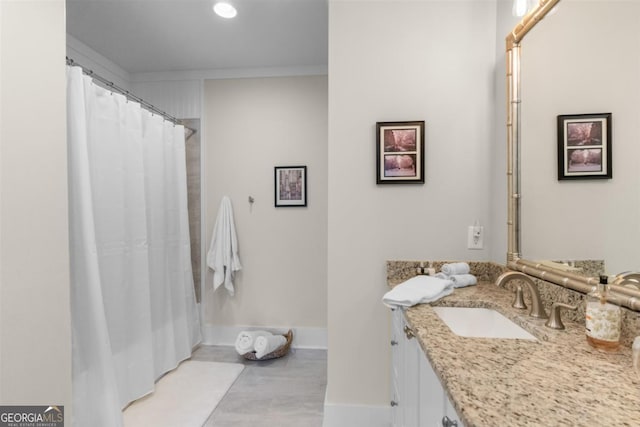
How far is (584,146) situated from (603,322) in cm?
58

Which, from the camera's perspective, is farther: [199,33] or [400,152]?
[199,33]

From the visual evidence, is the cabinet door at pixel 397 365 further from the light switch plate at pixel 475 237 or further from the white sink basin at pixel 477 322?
the light switch plate at pixel 475 237

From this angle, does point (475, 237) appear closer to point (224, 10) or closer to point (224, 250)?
point (224, 250)

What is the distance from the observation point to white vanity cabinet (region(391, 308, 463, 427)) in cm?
77

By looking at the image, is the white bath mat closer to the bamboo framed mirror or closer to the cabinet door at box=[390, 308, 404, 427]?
the cabinet door at box=[390, 308, 404, 427]

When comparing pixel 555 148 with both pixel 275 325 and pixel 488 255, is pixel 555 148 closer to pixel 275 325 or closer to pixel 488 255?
pixel 488 255

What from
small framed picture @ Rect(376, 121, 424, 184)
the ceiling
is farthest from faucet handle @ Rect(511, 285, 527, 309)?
the ceiling

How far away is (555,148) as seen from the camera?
1.13m

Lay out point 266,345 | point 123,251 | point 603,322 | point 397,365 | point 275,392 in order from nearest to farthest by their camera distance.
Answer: point 603,322 → point 397,365 → point 123,251 → point 275,392 → point 266,345

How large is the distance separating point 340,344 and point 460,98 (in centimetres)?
160

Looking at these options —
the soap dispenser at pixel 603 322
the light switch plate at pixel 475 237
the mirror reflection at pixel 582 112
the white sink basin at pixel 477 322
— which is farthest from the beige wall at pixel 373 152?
the soap dispenser at pixel 603 322

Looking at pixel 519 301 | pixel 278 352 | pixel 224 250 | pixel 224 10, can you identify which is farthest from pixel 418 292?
pixel 224 10

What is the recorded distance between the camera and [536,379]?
26.0 inches

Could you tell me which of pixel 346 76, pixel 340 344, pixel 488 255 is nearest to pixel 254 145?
pixel 346 76
